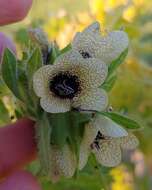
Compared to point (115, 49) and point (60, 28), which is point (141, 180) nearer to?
point (60, 28)

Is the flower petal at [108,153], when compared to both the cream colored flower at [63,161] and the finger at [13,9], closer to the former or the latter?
the cream colored flower at [63,161]

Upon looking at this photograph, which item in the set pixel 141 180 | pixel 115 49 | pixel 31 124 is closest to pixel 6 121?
pixel 31 124

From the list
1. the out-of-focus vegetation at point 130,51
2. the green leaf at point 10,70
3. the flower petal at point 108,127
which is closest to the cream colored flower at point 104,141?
the flower petal at point 108,127

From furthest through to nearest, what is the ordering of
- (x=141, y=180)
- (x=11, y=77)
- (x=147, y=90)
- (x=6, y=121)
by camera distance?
1. (x=141, y=180)
2. (x=147, y=90)
3. (x=6, y=121)
4. (x=11, y=77)

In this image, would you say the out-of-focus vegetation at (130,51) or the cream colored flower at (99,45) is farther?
the out-of-focus vegetation at (130,51)

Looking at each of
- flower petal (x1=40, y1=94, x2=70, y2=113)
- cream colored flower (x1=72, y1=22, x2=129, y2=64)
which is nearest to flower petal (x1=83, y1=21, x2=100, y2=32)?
cream colored flower (x1=72, y1=22, x2=129, y2=64)

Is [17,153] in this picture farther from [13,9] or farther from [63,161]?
[13,9]
